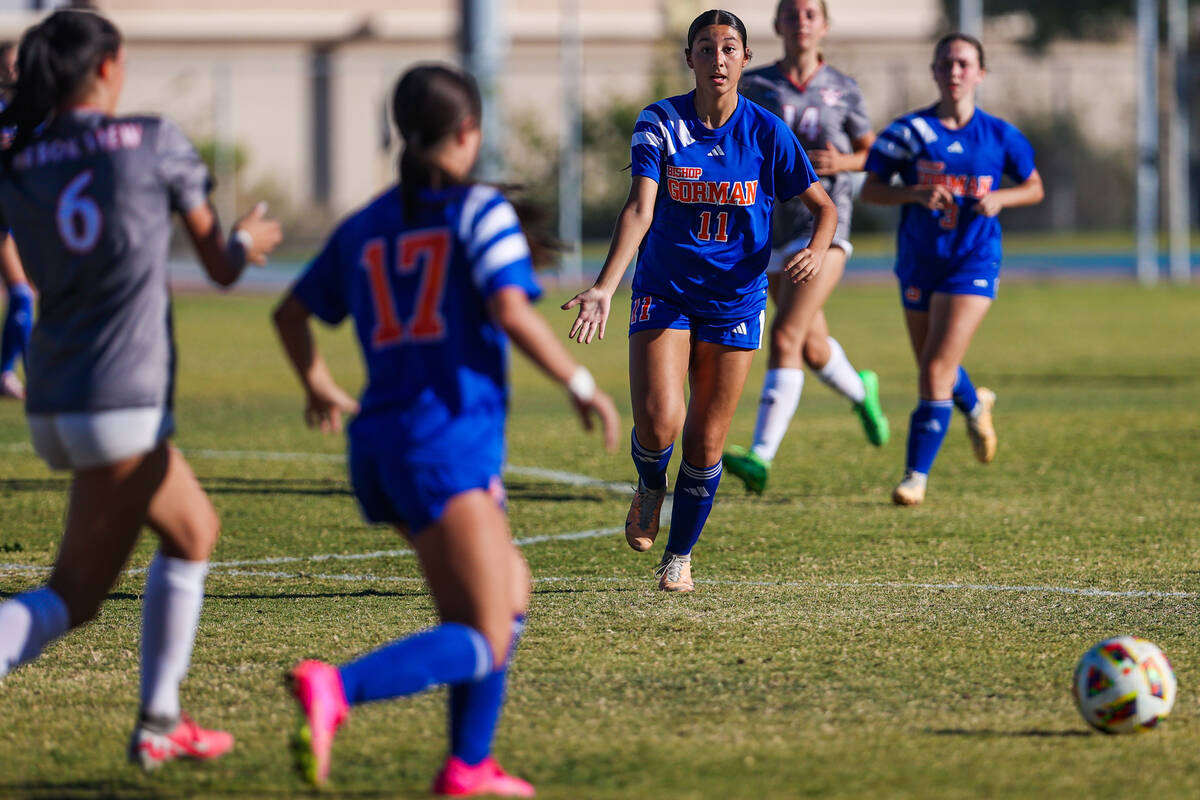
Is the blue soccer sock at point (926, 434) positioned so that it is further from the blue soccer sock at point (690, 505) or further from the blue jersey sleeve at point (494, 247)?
the blue jersey sleeve at point (494, 247)

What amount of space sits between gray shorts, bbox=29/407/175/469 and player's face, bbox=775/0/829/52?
5.39 meters

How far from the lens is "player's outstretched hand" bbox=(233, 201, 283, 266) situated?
445cm

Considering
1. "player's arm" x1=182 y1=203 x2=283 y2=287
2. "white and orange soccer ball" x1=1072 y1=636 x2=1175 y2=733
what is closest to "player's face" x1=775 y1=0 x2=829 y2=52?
"player's arm" x1=182 y1=203 x2=283 y2=287

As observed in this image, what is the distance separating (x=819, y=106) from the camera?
886 cm

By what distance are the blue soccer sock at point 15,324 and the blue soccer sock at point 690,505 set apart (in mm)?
5873

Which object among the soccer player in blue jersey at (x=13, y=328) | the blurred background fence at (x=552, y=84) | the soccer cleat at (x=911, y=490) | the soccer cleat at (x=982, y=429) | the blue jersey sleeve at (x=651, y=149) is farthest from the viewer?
the blurred background fence at (x=552, y=84)

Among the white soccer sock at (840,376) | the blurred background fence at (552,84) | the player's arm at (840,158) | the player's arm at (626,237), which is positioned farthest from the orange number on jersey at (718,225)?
the blurred background fence at (552,84)

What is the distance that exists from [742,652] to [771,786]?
1.41 metres

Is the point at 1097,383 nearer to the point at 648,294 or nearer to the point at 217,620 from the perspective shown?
the point at 648,294

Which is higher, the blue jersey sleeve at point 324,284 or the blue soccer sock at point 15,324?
the blue jersey sleeve at point 324,284

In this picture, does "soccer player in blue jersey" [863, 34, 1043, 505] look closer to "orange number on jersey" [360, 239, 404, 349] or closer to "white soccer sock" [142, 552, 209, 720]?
"white soccer sock" [142, 552, 209, 720]

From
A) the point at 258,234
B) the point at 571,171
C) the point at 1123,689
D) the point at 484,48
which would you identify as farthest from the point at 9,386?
the point at 571,171

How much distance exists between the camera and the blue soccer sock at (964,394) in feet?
30.5

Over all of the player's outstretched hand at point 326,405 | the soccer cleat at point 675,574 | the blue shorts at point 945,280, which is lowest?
the soccer cleat at point 675,574
